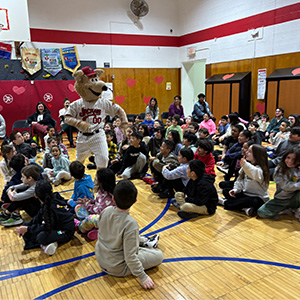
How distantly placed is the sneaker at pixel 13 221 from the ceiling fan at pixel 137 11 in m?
10.6

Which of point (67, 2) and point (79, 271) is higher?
point (67, 2)

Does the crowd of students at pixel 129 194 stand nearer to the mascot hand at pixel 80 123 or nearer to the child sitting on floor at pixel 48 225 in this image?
the child sitting on floor at pixel 48 225

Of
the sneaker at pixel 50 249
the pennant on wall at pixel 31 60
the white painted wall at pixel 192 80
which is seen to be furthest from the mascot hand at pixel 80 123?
the white painted wall at pixel 192 80

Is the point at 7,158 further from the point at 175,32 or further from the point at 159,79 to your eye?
the point at 175,32

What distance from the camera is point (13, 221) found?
3682 millimetres

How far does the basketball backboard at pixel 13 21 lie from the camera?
815cm

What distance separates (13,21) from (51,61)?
220 centimetres

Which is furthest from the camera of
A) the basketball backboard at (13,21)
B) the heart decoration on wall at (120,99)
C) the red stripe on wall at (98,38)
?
the heart decoration on wall at (120,99)

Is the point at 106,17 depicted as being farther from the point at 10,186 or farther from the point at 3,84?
the point at 10,186

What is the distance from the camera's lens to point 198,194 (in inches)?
145

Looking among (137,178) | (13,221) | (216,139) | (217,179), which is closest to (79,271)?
(13,221)

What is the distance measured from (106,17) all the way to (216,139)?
7283 mm

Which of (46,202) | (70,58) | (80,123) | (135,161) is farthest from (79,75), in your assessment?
(70,58)

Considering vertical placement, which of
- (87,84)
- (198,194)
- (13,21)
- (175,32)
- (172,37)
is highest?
(175,32)
